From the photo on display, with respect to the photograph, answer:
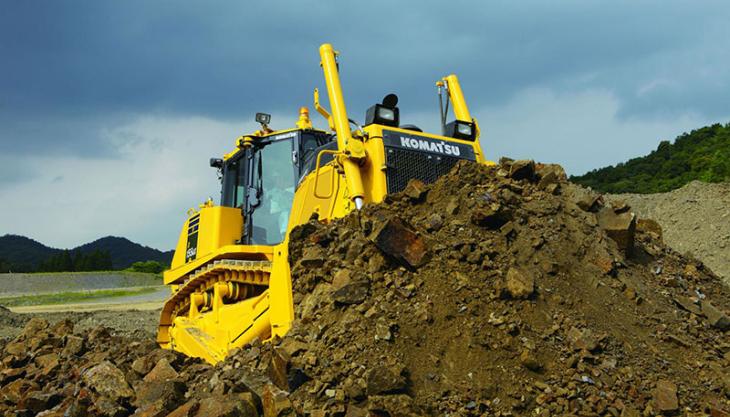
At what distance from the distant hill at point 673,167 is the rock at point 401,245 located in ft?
75.2

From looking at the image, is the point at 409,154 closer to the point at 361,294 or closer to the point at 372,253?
the point at 372,253

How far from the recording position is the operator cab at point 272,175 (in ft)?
25.8

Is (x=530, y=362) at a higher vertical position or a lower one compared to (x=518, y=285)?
lower

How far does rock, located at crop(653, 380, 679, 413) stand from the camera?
4.29 metres

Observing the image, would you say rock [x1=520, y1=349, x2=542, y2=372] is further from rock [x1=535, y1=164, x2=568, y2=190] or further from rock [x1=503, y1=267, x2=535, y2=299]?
rock [x1=535, y1=164, x2=568, y2=190]

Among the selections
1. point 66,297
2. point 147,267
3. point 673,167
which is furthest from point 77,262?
point 673,167

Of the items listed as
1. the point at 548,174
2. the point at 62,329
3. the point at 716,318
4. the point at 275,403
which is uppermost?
the point at 548,174

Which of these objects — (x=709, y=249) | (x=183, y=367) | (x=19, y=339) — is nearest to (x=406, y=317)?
(x=183, y=367)

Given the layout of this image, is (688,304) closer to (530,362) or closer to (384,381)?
(530,362)

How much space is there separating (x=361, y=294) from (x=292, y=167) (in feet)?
10.7

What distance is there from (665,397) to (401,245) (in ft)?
6.94

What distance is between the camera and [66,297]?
3578 centimetres

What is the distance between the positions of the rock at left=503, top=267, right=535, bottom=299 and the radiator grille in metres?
1.83

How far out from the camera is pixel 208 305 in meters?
7.99
